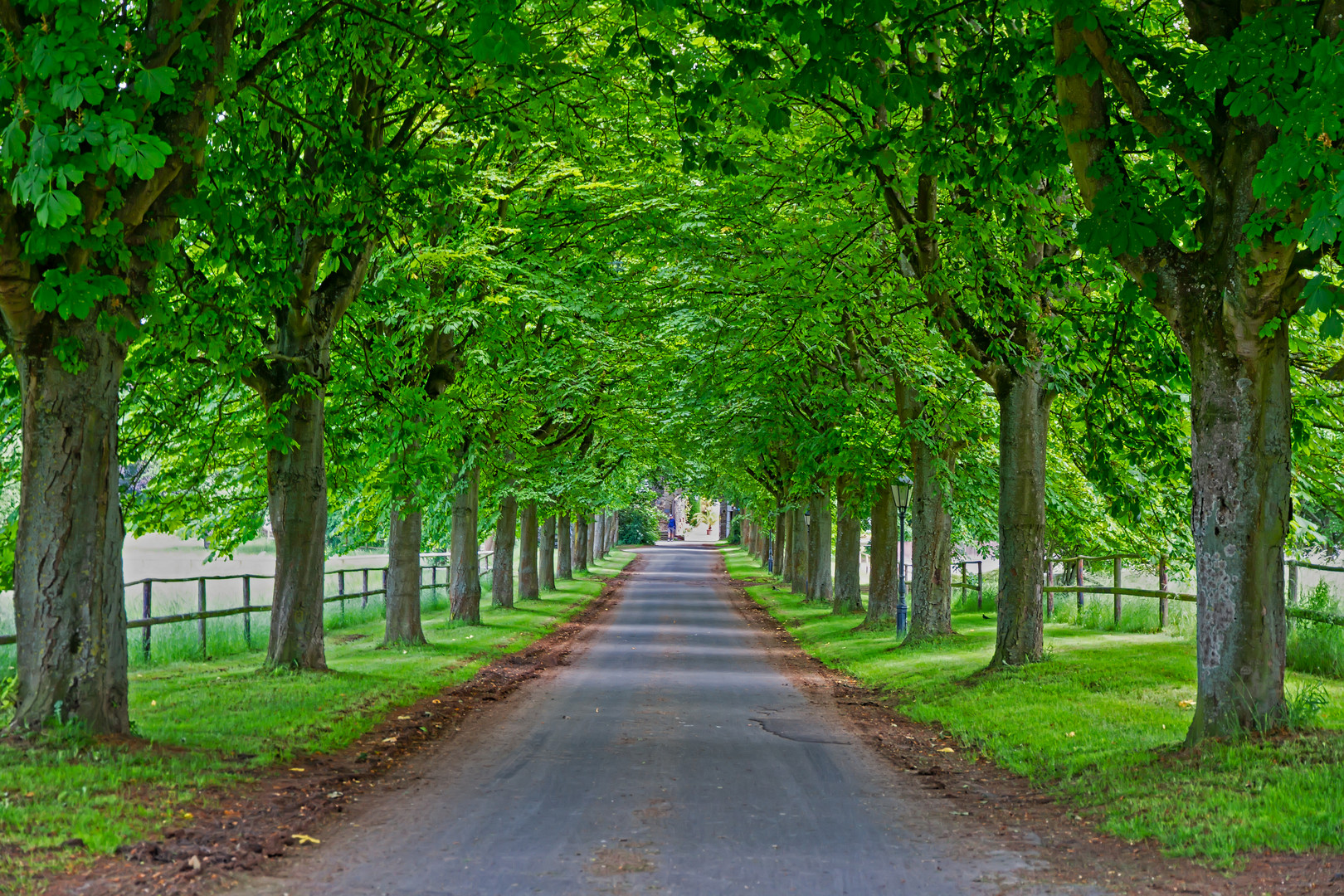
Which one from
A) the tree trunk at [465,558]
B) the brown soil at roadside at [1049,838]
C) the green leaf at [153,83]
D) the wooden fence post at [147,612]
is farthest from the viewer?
the tree trunk at [465,558]

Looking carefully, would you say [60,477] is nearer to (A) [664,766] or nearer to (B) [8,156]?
(B) [8,156]

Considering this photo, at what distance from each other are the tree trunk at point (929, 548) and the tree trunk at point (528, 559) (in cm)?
1628

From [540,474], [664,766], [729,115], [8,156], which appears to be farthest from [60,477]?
[540,474]

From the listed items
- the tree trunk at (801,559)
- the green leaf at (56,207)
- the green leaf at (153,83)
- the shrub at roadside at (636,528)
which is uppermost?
the green leaf at (153,83)

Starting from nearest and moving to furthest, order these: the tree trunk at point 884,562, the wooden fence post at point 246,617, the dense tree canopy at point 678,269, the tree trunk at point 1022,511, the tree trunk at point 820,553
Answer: the dense tree canopy at point 678,269 < the tree trunk at point 1022,511 < the wooden fence post at point 246,617 < the tree trunk at point 884,562 < the tree trunk at point 820,553

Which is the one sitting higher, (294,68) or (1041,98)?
(294,68)

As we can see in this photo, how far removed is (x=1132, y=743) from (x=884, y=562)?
610 inches

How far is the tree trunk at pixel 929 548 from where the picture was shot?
68.8 feet

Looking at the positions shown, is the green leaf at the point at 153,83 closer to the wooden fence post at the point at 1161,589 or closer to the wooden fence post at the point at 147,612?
the wooden fence post at the point at 147,612

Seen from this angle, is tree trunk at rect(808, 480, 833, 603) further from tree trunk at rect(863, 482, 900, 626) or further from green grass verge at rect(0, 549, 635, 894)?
green grass verge at rect(0, 549, 635, 894)

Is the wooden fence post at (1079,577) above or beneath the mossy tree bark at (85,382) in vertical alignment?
beneath

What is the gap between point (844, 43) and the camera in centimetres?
847

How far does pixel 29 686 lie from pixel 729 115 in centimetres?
886

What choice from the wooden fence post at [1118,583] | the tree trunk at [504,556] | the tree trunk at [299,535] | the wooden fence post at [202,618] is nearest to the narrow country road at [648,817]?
the tree trunk at [299,535]
